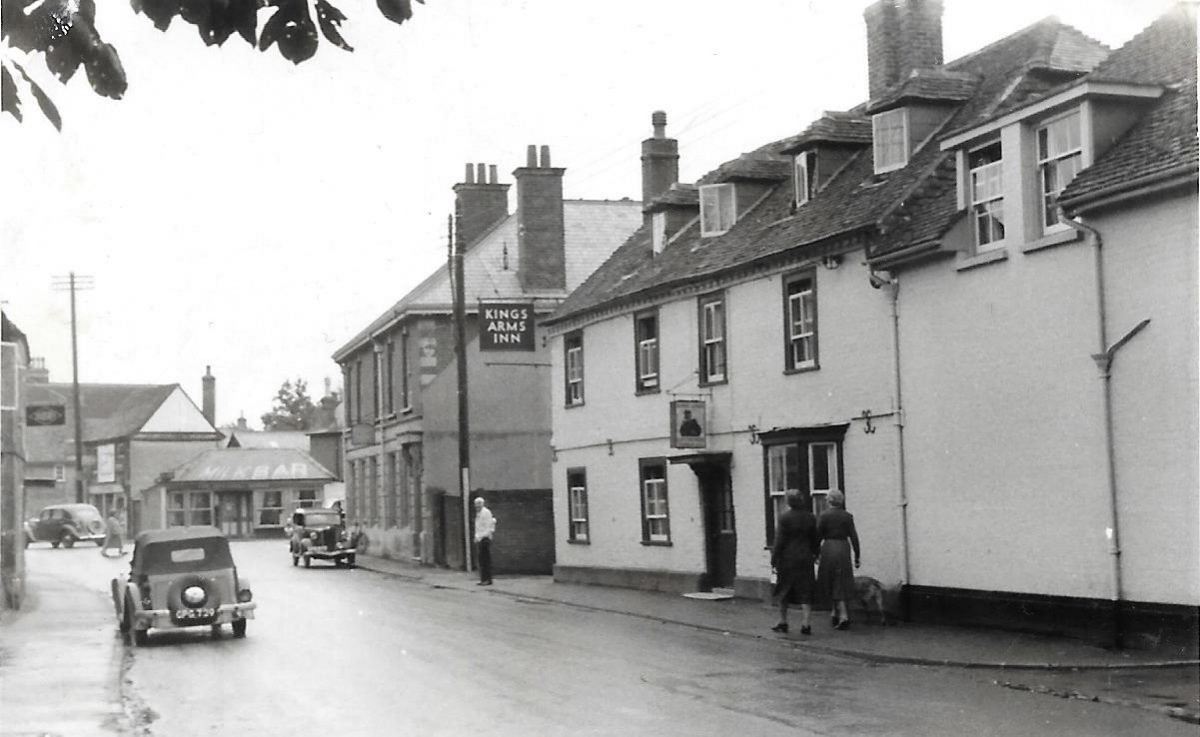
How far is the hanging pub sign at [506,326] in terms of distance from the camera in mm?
34219

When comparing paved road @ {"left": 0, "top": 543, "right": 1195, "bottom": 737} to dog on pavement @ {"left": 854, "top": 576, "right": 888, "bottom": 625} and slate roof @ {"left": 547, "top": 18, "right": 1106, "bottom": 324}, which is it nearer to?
dog on pavement @ {"left": 854, "top": 576, "right": 888, "bottom": 625}

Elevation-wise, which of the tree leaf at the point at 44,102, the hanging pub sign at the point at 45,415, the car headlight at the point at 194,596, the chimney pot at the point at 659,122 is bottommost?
the car headlight at the point at 194,596

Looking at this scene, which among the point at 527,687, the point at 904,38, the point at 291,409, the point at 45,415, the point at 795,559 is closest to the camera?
the point at 527,687

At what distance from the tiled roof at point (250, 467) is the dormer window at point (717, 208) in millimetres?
52214

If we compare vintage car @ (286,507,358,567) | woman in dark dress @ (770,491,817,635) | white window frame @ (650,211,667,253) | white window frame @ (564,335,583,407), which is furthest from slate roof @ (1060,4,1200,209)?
vintage car @ (286,507,358,567)

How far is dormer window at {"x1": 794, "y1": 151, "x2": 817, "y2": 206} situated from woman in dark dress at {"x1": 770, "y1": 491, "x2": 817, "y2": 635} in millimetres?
7770

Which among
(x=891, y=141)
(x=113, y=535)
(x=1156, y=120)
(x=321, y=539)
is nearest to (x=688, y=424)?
(x=891, y=141)

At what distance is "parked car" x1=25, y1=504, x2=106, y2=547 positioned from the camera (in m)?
67.9

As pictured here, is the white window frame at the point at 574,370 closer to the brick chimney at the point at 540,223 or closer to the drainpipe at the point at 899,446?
the brick chimney at the point at 540,223

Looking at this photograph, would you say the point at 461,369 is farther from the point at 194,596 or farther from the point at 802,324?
the point at 194,596

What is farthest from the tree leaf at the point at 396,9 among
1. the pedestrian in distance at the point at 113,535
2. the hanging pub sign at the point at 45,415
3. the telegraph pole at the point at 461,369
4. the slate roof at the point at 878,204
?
the pedestrian in distance at the point at 113,535

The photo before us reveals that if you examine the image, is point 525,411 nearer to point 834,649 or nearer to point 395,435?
point 395,435

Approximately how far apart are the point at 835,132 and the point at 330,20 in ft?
69.4

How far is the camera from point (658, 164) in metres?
38.2
